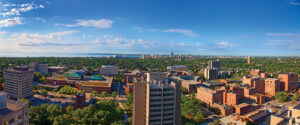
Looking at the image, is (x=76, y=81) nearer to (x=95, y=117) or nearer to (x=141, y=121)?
(x=95, y=117)

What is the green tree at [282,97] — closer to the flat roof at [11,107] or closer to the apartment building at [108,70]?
the flat roof at [11,107]

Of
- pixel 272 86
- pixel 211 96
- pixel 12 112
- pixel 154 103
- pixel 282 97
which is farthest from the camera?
pixel 272 86

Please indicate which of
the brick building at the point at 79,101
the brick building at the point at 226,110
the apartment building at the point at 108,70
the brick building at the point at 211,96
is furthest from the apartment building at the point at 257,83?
the apartment building at the point at 108,70

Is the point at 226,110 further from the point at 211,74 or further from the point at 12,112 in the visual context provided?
the point at 211,74

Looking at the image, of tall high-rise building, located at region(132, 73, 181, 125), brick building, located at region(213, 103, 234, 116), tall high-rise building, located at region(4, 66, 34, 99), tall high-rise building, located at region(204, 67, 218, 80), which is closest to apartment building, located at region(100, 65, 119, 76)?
tall high-rise building, located at region(4, 66, 34, 99)

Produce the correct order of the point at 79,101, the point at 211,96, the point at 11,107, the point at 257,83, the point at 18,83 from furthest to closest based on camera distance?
the point at 257,83 < the point at 18,83 < the point at 211,96 < the point at 79,101 < the point at 11,107

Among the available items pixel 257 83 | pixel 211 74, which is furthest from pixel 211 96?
pixel 211 74

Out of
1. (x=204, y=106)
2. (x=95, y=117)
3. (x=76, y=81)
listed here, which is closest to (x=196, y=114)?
(x=204, y=106)
